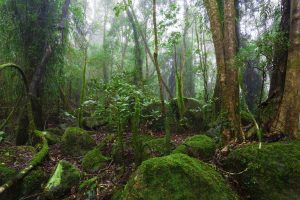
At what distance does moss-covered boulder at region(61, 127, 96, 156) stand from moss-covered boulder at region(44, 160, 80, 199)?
1.63 metres

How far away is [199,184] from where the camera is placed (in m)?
3.51

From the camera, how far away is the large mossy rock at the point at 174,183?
3.37 meters

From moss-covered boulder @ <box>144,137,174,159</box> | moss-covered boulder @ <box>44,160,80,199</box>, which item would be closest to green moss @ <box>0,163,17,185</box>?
moss-covered boulder @ <box>44,160,80,199</box>

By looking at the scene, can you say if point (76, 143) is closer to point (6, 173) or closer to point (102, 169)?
point (102, 169)

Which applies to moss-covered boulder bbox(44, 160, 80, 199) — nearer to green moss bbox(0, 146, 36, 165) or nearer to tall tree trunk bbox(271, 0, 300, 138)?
green moss bbox(0, 146, 36, 165)

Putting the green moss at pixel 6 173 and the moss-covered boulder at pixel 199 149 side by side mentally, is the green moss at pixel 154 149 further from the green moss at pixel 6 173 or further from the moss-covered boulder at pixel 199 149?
the green moss at pixel 6 173

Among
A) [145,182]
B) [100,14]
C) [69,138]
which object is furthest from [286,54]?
[100,14]

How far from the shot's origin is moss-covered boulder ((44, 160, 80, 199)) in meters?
4.68

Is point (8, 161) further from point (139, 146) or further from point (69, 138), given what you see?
point (139, 146)

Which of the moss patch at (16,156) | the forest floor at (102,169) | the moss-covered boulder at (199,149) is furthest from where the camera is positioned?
the moss patch at (16,156)

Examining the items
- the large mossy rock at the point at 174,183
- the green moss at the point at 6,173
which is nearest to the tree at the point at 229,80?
the large mossy rock at the point at 174,183

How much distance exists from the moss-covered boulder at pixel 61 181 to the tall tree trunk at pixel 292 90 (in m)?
4.01

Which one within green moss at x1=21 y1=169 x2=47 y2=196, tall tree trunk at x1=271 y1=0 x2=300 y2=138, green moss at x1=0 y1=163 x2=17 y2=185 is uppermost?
tall tree trunk at x1=271 y1=0 x2=300 y2=138

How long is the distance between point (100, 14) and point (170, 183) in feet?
92.6
